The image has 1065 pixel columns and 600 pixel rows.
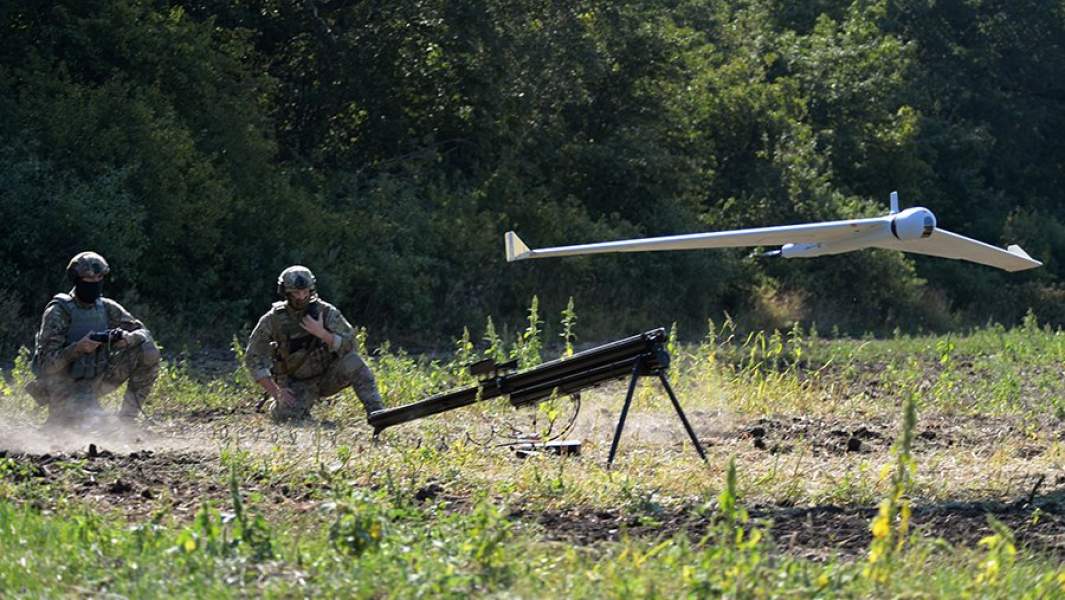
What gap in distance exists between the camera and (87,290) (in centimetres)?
1222

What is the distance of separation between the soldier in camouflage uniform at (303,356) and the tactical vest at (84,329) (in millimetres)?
1093

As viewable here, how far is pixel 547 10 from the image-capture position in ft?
93.0

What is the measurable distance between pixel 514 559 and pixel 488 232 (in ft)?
63.0

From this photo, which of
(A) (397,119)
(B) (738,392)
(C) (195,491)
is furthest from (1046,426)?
(A) (397,119)

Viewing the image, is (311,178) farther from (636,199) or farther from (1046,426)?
(1046,426)

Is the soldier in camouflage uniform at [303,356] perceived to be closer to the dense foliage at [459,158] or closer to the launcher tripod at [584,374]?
the launcher tripod at [584,374]

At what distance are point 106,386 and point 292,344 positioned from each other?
1418 millimetres

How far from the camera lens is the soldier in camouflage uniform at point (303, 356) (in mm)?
12656

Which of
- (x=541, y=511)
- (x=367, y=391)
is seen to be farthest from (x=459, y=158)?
(x=541, y=511)

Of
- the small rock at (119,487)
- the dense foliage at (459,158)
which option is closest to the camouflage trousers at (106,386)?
the small rock at (119,487)

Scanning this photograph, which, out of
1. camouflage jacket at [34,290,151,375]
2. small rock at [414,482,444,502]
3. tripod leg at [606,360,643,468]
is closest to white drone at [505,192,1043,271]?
tripod leg at [606,360,643,468]

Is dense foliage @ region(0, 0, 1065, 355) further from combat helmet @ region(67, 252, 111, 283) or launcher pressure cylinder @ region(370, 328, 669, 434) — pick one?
launcher pressure cylinder @ region(370, 328, 669, 434)

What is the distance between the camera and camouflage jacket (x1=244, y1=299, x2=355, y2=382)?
41.8 ft

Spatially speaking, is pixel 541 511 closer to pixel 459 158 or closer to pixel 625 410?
pixel 625 410
